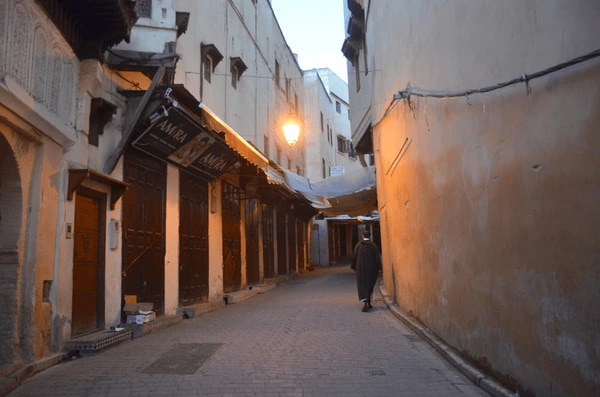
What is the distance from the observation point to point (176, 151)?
9.58 meters

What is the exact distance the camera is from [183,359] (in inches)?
235

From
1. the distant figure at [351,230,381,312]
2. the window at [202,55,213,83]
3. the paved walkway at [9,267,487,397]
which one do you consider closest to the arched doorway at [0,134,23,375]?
the paved walkway at [9,267,487,397]

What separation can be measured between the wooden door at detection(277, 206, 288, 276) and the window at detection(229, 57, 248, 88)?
726cm

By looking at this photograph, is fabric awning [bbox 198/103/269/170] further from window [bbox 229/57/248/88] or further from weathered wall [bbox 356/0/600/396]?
weathered wall [bbox 356/0/600/396]

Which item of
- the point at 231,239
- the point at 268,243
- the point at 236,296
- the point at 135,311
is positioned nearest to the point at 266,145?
the point at 268,243

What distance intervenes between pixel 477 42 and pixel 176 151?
255 inches

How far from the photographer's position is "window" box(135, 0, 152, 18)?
28.5 feet

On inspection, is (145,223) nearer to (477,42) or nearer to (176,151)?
(176,151)

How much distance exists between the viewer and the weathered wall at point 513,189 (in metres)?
3.11

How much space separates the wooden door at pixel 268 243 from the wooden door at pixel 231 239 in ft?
11.0

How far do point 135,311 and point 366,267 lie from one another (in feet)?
17.0

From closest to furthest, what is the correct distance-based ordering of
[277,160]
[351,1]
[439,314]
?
[439,314] → [351,1] → [277,160]

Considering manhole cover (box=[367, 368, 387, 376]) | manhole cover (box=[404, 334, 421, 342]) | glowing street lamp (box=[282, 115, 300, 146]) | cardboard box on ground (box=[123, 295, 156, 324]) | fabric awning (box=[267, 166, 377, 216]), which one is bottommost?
manhole cover (box=[367, 368, 387, 376])

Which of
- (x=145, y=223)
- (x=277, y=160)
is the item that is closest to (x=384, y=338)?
(x=145, y=223)
